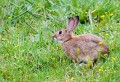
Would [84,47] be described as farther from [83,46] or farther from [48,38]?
[48,38]

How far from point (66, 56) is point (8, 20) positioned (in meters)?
1.38

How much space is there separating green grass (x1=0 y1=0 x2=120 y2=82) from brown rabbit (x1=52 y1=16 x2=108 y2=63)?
0.11 m

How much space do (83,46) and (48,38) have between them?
0.77 metres

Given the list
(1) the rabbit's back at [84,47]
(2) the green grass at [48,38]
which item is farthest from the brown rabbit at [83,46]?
(2) the green grass at [48,38]

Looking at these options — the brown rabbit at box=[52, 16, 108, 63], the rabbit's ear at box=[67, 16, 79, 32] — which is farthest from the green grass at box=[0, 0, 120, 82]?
the rabbit's ear at box=[67, 16, 79, 32]

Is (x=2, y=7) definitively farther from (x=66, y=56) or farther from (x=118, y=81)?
(x=118, y=81)

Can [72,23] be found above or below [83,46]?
above

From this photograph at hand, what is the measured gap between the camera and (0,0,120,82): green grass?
19.5 ft

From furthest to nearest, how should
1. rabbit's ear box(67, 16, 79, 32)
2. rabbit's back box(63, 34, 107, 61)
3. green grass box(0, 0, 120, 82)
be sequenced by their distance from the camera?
rabbit's ear box(67, 16, 79, 32) → rabbit's back box(63, 34, 107, 61) → green grass box(0, 0, 120, 82)

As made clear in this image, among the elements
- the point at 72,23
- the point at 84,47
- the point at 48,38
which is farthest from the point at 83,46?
the point at 48,38

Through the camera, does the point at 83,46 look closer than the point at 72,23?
Yes

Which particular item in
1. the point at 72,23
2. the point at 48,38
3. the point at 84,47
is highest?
the point at 72,23

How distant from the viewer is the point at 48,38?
688 centimetres

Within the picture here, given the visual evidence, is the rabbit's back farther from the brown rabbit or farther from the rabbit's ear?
the rabbit's ear
